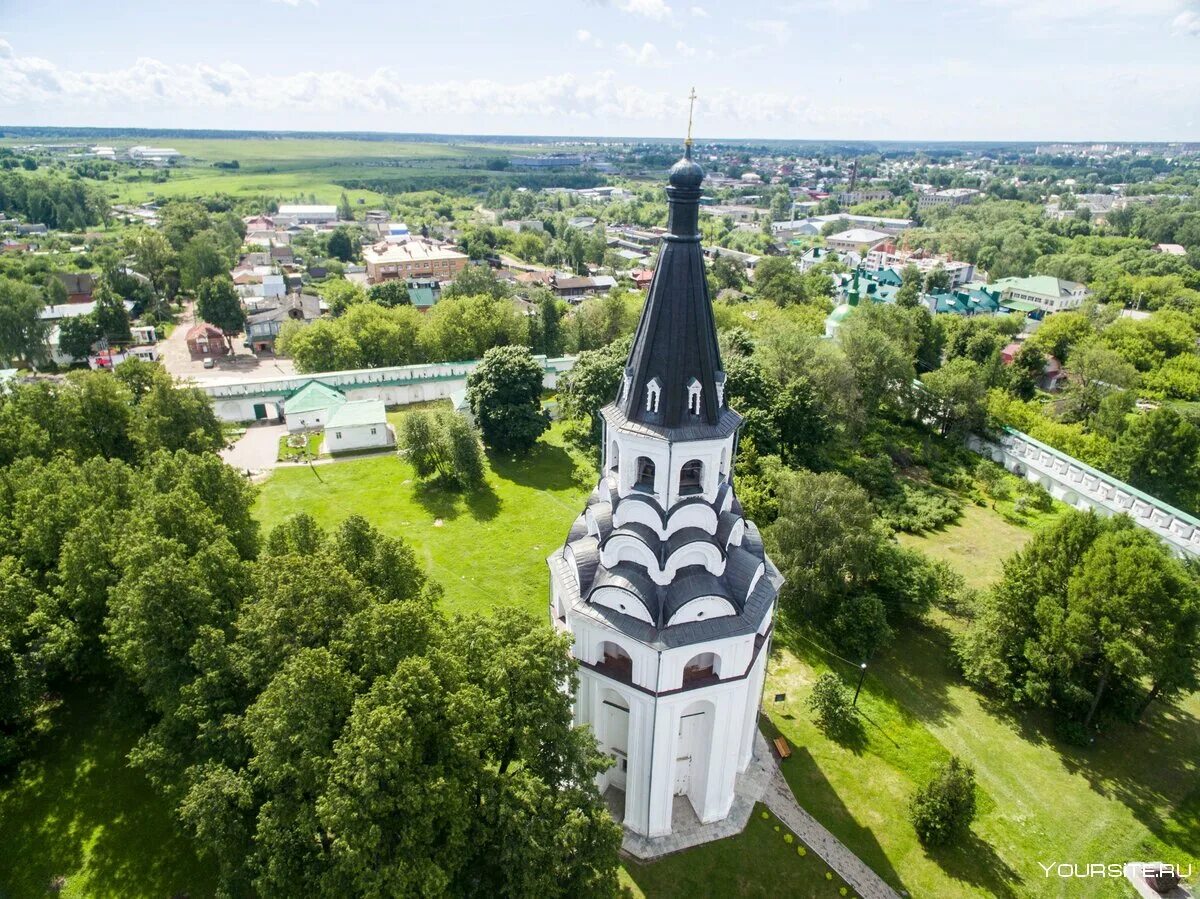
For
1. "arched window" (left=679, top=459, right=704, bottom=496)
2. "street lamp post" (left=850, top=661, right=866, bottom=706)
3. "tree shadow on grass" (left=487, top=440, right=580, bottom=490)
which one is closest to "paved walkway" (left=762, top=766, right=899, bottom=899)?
"street lamp post" (left=850, top=661, right=866, bottom=706)

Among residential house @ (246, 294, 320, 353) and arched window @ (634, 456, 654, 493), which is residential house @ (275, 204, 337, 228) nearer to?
residential house @ (246, 294, 320, 353)

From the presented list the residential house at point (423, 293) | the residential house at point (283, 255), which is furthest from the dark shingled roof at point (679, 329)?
the residential house at point (283, 255)

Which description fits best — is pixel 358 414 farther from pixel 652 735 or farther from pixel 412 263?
pixel 412 263

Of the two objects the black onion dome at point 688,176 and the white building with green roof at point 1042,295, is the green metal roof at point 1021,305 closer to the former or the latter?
the white building with green roof at point 1042,295

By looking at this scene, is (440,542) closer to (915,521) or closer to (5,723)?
(5,723)

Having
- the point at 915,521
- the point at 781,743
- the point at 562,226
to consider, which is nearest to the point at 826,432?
the point at 915,521

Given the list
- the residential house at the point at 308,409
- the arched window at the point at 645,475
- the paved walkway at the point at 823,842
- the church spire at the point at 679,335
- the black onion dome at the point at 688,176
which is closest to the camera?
the black onion dome at the point at 688,176
